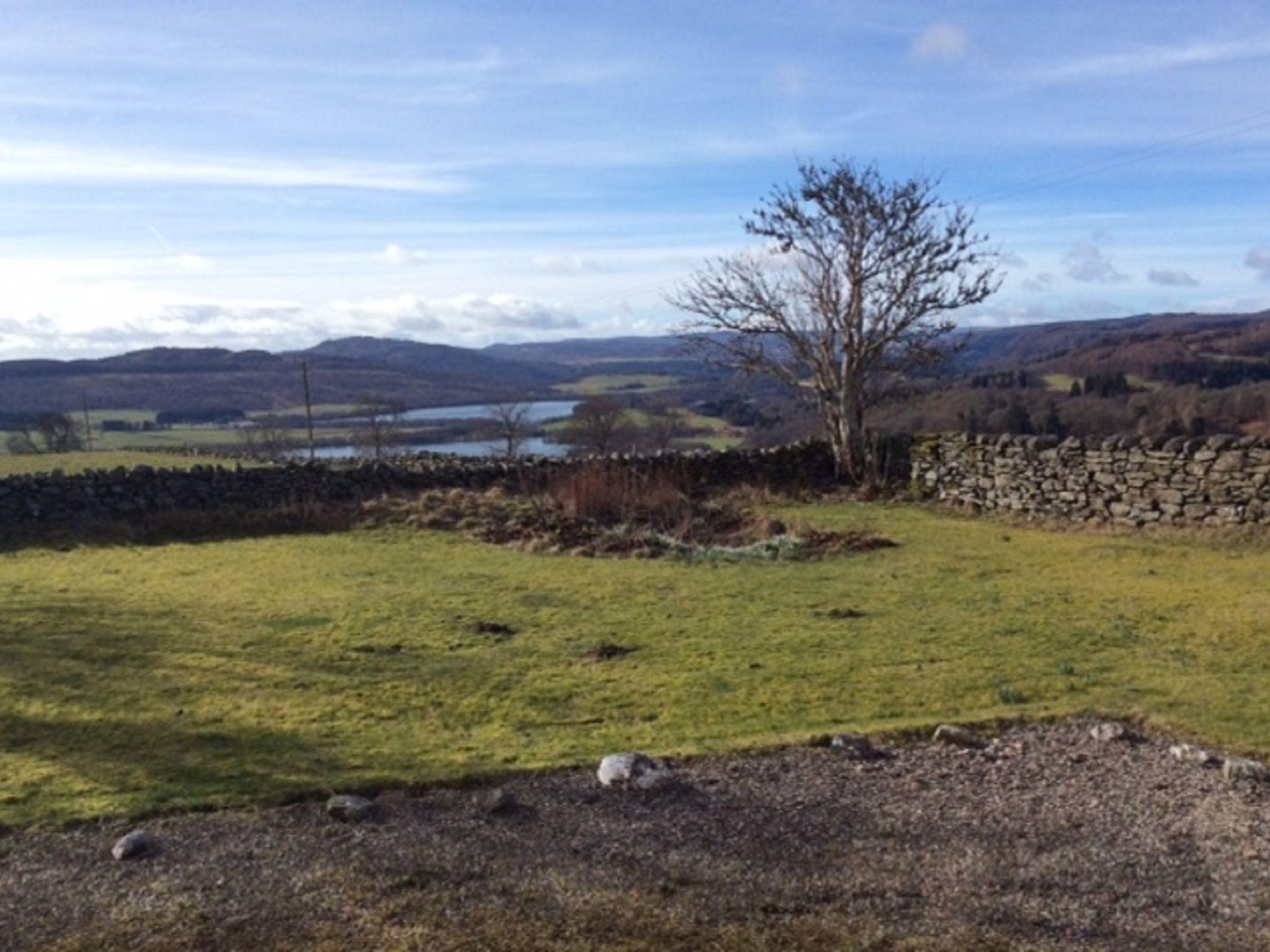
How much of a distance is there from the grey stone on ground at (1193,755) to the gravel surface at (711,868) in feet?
0.24

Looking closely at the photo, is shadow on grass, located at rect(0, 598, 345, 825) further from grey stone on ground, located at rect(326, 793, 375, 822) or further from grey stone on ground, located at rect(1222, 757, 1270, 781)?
grey stone on ground, located at rect(1222, 757, 1270, 781)

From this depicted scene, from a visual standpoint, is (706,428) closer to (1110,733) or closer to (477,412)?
(477,412)

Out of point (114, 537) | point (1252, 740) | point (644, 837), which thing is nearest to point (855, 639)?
point (1252, 740)

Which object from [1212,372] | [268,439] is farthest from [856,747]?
[268,439]

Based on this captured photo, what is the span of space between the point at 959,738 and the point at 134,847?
462 centimetres

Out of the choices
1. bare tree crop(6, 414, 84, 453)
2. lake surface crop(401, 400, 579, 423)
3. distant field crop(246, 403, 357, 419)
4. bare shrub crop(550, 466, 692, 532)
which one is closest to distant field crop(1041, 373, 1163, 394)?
lake surface crop(401, 400, 579, 423)

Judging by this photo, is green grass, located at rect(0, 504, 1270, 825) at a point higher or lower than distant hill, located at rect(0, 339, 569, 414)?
lower

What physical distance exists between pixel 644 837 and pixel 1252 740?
12.9 feet

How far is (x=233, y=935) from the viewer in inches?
175

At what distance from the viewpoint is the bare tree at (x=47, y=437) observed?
121ft

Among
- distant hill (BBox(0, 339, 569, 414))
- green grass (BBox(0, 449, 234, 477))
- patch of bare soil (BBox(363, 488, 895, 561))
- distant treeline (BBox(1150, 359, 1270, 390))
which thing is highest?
distant hill (BBox(0, 339, 569, 414))

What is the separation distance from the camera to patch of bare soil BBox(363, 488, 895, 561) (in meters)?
15.6

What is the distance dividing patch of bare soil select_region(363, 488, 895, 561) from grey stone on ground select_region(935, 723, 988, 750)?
26.3ft

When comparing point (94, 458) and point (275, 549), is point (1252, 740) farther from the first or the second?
point (94, 458)
